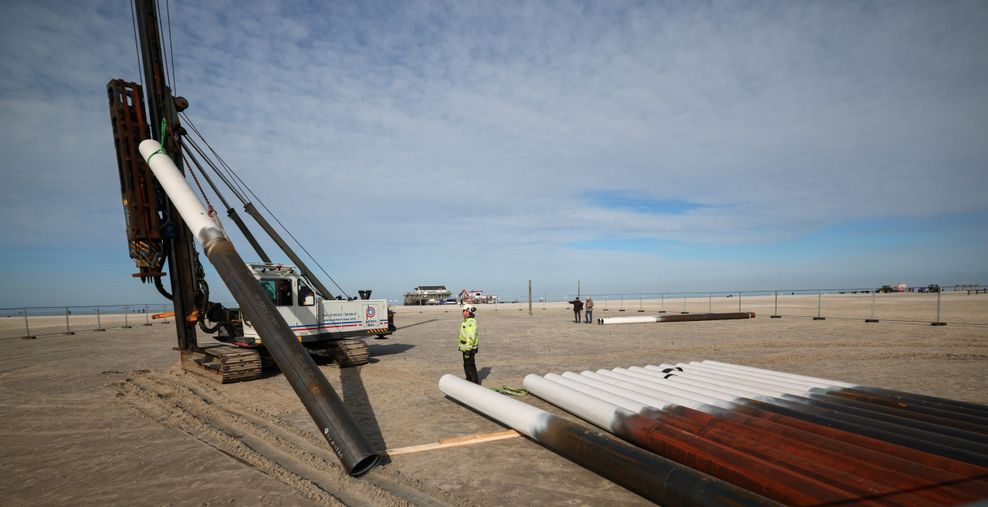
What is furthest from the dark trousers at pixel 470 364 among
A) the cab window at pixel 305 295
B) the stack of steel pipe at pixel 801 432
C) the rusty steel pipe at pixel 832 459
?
the cab window at pixel 305 295

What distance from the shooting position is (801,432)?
16.8ft

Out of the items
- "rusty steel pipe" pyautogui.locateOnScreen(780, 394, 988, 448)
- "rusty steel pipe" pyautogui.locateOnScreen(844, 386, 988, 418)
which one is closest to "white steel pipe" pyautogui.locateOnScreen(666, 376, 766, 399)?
"rusty steel pipe" pyautogui.locateOnScreen(780, 394, 988, 448)

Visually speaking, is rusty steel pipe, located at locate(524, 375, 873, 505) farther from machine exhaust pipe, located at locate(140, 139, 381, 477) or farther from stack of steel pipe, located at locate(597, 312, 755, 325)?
stack of steel pipe, located at locate(597, 312, 755, 325)

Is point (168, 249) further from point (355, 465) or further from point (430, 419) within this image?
point (355, 465)

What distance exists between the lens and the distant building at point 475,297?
6474 cm

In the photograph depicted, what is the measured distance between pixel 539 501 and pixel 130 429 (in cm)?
705

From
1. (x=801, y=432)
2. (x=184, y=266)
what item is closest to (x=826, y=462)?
(x=801, y=432)

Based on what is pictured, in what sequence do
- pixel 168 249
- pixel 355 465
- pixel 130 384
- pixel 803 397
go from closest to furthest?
pixel 355 465, pixel 803 397, pixel 130 384, pixel 168 249

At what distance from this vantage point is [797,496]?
12.5ft

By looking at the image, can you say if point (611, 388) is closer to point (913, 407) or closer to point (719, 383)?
point (719, 383)

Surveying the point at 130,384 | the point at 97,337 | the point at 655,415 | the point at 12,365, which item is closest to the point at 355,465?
the point at 655,415

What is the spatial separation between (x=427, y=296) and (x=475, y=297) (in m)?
8.21

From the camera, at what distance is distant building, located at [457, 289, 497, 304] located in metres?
64.7

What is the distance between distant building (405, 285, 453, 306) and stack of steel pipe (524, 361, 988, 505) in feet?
189
